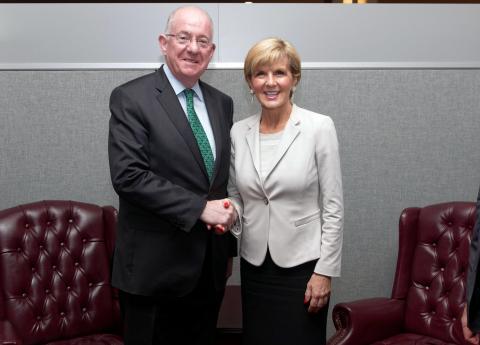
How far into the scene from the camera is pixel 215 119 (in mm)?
1856

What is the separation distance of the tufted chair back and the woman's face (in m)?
0.86

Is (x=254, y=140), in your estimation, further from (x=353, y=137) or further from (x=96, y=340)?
(x=96, y=340)

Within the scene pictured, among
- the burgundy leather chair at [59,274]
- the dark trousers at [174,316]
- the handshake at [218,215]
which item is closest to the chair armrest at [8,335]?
the burgundy leather chair at [59,274]

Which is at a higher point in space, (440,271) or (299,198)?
(299,198)

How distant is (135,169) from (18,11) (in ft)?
4.39

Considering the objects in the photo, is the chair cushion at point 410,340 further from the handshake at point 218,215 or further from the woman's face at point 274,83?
the woman's face at point 274,83

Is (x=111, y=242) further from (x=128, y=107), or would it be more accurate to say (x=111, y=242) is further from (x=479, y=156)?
(x=479, y=156)

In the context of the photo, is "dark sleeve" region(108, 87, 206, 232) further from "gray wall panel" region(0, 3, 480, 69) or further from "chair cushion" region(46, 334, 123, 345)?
"gray wall panel" region(0, 3, 480, 69)

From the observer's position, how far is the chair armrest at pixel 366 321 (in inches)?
83.5

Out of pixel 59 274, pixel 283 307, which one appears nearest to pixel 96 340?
pixel 59 274

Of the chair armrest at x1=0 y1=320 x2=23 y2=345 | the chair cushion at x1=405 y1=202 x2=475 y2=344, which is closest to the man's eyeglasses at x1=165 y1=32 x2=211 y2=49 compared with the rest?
the chair armrest at x1=0 y1=320 x2=23 y2=345

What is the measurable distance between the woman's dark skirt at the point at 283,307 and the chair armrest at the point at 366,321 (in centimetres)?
26

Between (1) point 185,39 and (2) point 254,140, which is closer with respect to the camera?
(1) point 185,39

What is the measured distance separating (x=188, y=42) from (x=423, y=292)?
138 cm
